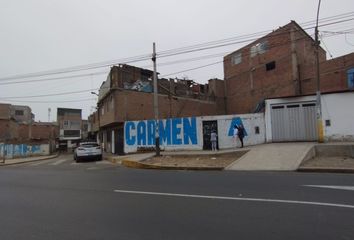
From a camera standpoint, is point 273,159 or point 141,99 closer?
point 273,159

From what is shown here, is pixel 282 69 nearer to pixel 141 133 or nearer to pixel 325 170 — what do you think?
pixel 141 133

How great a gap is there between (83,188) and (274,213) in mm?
6132

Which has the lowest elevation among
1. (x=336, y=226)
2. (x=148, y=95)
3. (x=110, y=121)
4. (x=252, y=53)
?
(x=336, y=226)

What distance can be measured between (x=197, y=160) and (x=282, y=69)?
20494mm

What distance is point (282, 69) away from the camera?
3588 centimetres

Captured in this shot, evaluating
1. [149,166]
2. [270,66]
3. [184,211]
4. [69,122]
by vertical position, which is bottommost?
[184,211]

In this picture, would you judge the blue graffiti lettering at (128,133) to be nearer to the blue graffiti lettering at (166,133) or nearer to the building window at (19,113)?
the blue graffiti lettering at (166,133)

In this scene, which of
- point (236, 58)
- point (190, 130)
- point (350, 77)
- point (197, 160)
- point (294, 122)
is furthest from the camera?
point (236, 58)

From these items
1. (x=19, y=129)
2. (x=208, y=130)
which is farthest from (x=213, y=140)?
(x=19, y=129)

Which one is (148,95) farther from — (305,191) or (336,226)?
(336,226)

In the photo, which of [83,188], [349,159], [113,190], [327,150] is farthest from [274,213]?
[327,150]

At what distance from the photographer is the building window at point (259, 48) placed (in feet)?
125

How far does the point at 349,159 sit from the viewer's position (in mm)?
15891

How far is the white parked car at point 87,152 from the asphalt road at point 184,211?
15.3 metres
